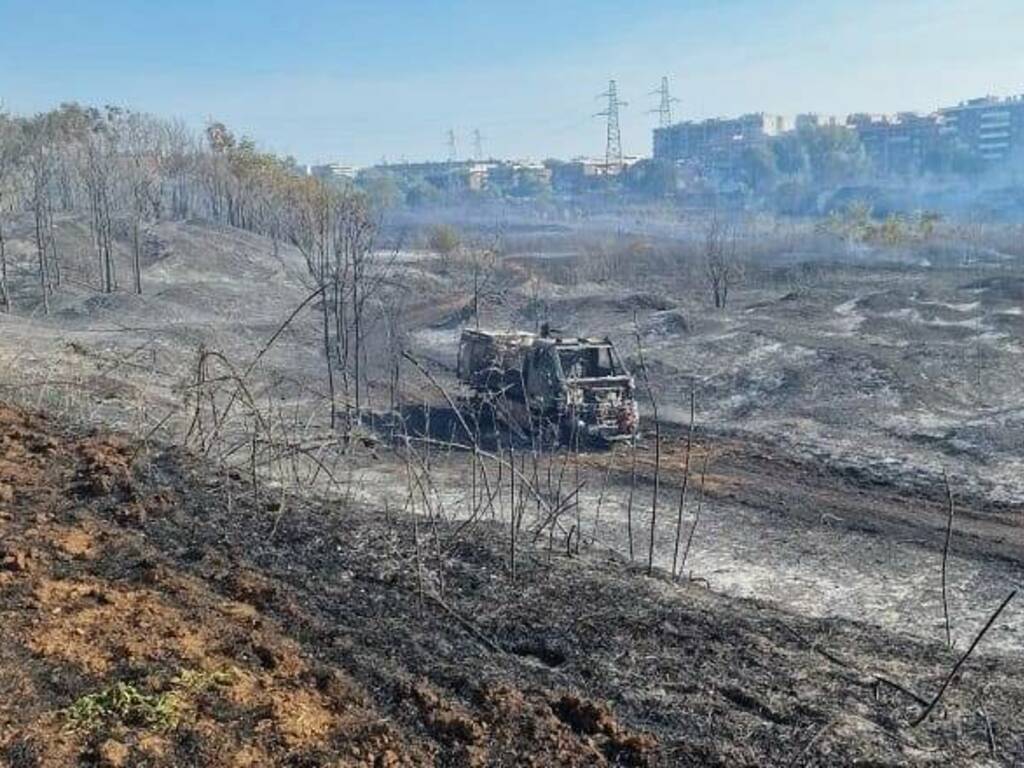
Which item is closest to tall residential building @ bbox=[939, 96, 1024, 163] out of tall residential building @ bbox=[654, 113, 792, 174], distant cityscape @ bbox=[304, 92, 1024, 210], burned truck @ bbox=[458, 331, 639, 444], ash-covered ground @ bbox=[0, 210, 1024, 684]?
distant cityscape @ bbox=[304, 92, 1024, 210]

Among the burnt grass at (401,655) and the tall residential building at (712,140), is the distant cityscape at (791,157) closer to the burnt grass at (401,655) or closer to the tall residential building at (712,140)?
the tall residential building at (712,140)

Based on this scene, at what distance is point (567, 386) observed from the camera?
54.0 feet

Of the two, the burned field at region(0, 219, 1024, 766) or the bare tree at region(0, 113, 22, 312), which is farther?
the bare tree at region(0, 113, 22, 312)

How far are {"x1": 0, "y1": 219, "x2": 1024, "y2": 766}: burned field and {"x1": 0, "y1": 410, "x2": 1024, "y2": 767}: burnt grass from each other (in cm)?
2

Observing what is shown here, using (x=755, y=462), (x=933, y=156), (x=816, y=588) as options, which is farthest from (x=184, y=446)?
(x=933, y=156)

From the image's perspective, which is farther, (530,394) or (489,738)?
(530,394)

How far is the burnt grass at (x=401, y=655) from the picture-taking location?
4672mm

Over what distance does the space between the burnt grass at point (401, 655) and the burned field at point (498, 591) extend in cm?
2

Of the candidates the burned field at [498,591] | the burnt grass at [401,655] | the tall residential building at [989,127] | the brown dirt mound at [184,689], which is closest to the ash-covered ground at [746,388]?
the burned field at [498,591]

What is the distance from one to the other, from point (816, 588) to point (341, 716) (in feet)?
23.8

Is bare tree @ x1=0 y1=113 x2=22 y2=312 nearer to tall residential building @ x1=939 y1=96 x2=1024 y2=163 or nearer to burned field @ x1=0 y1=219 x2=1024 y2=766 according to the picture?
burned field @ x1=0 y1=219 x2=1024 y2=766

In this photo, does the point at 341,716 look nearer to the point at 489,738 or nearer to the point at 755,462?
the point at 489,738

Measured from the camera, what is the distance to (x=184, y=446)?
34.5ft

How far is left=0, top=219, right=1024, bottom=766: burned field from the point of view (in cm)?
484
